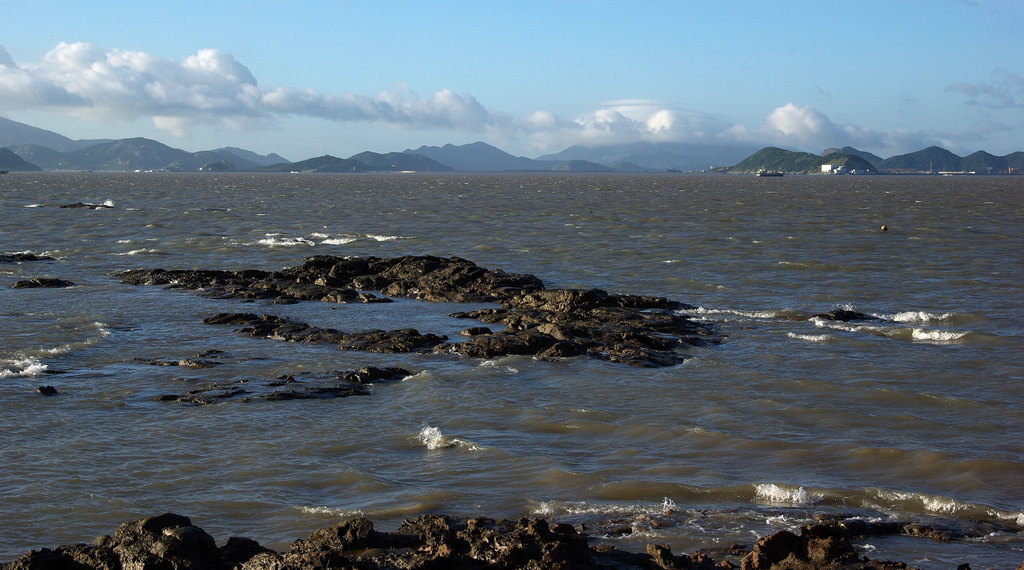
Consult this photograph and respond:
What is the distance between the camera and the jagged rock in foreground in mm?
7855

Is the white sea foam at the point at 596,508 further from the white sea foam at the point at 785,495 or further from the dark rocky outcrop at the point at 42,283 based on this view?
the dark rocky outcrop at the point at 42,283

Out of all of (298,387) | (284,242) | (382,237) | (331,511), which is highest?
(382,237)

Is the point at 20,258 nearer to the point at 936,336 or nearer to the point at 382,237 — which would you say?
the point at 382,237

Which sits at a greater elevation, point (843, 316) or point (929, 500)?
point (843, 316)

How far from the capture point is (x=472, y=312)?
81.3 feet

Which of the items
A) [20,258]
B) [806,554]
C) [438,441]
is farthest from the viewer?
[20,258]

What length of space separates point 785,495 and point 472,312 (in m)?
14.1

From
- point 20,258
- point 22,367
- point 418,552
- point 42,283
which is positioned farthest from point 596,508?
point 20,258

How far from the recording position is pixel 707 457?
13367 mm

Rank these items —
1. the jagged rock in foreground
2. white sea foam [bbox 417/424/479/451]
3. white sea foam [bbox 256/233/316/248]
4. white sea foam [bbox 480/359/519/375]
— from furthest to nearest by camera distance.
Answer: white sea foam [bbox 256/233/316/248] < white sea foam [bbox 480/359/519/375] < white sea foam [bbox 417/424/479/451] < the jagged rock in foreground

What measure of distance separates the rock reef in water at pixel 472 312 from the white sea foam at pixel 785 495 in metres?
7.42

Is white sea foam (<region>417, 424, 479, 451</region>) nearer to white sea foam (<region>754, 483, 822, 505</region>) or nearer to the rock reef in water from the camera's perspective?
white sea foam (<region>754, 483, 822, 505</region>)

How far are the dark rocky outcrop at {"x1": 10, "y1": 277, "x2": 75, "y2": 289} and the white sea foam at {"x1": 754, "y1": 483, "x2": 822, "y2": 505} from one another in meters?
24.5

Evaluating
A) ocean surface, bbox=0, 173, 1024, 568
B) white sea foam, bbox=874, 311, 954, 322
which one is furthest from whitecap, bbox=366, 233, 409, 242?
white sea foam, bbox=874, 311, 954, 322
